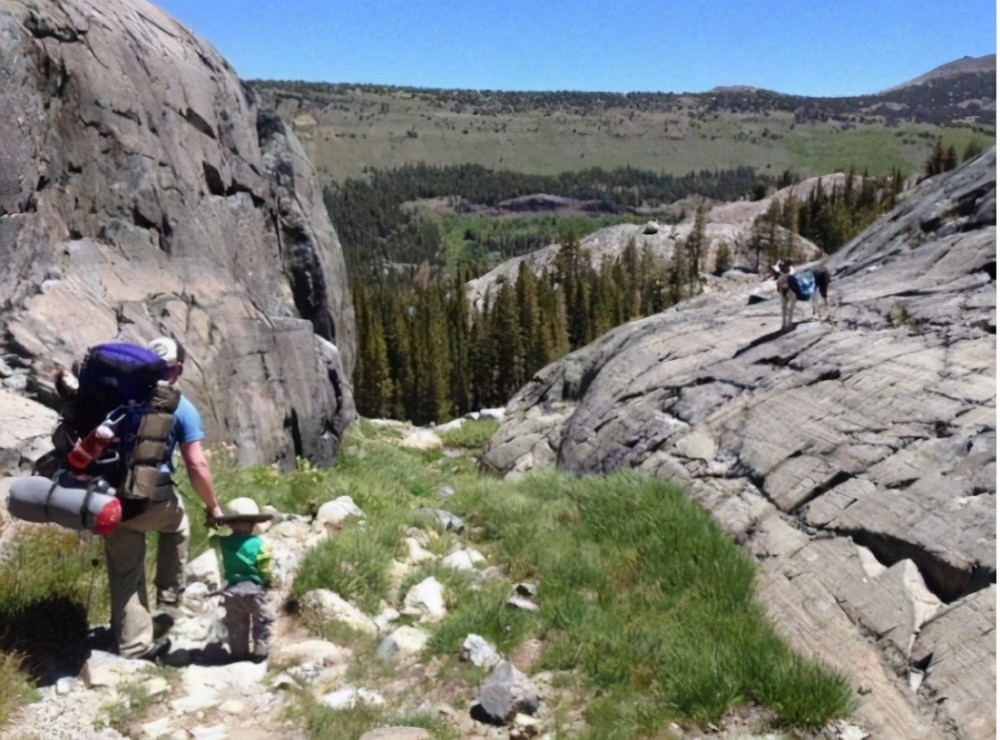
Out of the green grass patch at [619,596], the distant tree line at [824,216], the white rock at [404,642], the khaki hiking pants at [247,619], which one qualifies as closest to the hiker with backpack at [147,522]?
the khaki hiking pants at [247,619]

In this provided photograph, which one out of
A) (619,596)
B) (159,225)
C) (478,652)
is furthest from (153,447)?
(159,225)

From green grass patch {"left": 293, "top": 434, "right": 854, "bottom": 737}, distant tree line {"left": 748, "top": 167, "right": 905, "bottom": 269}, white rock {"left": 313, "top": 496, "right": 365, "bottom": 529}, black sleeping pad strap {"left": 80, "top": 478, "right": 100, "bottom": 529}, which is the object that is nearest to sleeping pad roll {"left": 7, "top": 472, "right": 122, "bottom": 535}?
black sleeping pad strap {"left": 80, "top": 478, "right": 100, "bottom": 529}

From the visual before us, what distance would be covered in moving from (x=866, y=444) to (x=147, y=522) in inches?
280

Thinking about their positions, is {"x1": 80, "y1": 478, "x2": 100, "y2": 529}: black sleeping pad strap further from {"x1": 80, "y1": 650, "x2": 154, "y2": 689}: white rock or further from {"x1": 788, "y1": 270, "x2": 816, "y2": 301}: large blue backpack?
{"x1": 788, "y1": 270, "x2": 816, "y2": 301}: large blue backpack

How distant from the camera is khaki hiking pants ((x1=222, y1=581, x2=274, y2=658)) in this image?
20.0 ft

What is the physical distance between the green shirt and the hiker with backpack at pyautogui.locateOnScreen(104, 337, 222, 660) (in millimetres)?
272

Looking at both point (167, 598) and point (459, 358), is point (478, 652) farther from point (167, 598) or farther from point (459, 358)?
point (459, 358)

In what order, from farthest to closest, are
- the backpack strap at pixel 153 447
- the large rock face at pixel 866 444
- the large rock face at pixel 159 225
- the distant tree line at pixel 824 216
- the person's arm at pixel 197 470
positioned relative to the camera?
1. the distant tree line at pixel 824 216
2. the large rock face at pixel 159 225
3. the large rock face at pixel 866 444
4. the person's arm at pixel 197 470
5. the backpack strap at pixel 153 447

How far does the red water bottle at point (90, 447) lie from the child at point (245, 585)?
1020 millimetres

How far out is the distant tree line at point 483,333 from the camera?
53.6 meters

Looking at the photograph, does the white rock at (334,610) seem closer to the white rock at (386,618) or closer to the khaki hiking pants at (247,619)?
the white rock at (386,618)

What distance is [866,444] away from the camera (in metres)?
8.92

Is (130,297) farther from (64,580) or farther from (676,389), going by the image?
(676,389)

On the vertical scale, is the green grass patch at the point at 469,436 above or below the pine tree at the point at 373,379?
above
